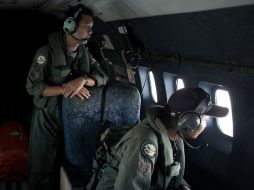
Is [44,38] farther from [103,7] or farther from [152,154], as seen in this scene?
[152,154]

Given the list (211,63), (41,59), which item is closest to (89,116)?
(41,59)

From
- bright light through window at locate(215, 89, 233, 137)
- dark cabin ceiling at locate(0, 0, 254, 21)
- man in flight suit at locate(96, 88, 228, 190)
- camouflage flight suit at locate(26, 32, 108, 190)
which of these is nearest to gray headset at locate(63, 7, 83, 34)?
camouflage flight suit at locate(26, 32, 108, 190)

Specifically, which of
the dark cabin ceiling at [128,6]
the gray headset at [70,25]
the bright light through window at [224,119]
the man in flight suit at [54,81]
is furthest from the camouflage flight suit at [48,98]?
the bright light through window at [224,119]

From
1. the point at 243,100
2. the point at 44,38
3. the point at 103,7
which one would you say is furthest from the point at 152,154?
the point at 44,38

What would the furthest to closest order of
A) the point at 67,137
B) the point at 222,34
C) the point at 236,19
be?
the point at 67,137, the point at 222,34, the point at 236,19

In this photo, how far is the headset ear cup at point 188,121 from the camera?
2395 millimetres

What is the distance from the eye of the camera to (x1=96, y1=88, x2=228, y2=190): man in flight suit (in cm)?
236

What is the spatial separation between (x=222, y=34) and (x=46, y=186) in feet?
8.80

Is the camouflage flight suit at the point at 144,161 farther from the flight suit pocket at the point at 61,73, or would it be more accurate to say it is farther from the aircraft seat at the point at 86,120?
the flight suit pocket at the point at 61,73

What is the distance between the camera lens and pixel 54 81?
150 inches

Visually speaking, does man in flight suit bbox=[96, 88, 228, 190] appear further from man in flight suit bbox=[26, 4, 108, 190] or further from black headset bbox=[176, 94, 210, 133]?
man in flight suit bbox=[26, 4, 108, 190]

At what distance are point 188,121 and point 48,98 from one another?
6.25 ft

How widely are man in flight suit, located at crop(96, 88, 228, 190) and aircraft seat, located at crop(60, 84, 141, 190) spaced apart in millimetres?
749

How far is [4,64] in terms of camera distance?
6543 millimetres
